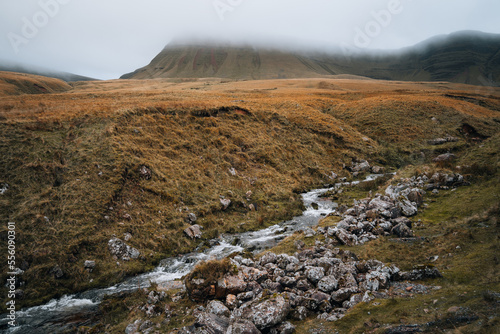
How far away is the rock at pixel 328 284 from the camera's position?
10336 mm

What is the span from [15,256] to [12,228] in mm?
2218

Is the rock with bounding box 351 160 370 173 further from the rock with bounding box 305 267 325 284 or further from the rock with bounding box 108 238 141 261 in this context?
the rock with bounding box 108 238 141 261

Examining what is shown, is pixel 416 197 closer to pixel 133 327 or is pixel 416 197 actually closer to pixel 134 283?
pixel 133 327

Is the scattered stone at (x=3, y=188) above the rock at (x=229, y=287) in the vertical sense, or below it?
above

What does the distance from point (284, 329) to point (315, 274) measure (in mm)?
3165

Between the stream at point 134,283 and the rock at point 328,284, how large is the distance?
8.56 metres

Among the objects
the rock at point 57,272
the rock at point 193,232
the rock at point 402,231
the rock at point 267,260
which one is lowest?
the rock at point 193,232

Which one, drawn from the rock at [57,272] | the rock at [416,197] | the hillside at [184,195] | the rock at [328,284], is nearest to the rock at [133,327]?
the hillside at [184,195]

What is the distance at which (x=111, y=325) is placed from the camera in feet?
39.3

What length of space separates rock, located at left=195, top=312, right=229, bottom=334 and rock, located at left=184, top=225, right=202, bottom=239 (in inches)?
454

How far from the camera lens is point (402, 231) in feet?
48.1

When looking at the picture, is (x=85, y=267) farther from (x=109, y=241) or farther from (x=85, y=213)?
(x=85, y=213)

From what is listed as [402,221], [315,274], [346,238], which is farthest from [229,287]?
[402,221]

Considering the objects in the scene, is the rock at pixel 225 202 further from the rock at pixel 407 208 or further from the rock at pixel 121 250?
the rock at pixel 407 208
